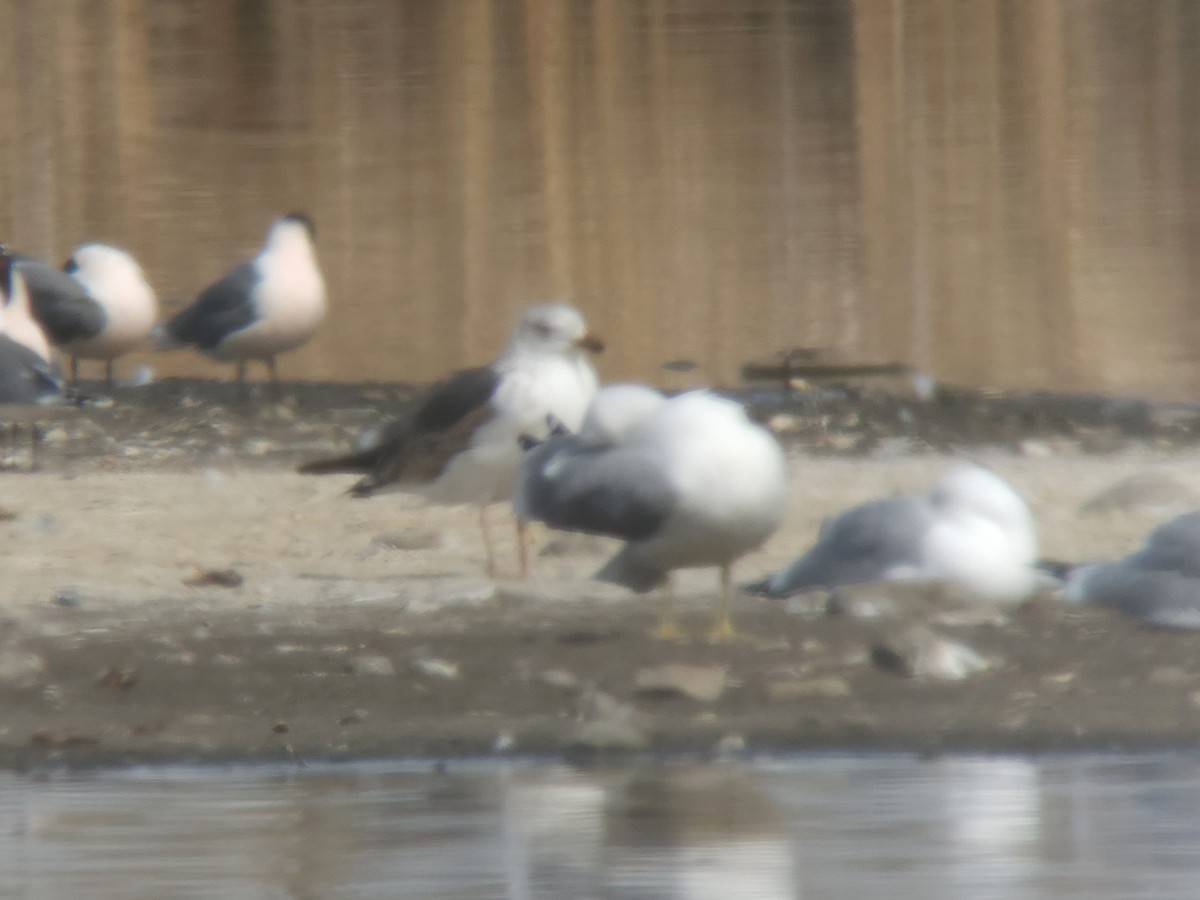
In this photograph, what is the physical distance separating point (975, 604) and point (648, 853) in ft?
8.21

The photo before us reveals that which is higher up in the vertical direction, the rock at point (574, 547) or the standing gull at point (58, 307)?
the standing gull at point (58, 307)

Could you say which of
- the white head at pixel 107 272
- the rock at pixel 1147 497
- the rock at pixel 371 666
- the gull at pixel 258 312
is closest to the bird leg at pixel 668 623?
the rock at pixel 371 666

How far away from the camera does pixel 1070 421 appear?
39.7 feet

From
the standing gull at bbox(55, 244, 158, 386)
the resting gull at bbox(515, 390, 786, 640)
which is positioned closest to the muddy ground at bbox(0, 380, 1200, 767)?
the resting gull at bbox(515, 390, 786, 640)

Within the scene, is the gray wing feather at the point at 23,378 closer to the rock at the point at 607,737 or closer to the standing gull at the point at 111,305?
the standing gull at the point at 111,305

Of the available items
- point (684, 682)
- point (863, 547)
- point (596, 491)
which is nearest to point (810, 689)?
point (684, 682)

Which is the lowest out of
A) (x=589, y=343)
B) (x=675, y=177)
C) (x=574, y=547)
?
(x=675, y=177)

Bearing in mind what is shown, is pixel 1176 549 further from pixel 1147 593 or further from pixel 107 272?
pixel 107 272

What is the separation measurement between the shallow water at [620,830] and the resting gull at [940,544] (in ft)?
4.59

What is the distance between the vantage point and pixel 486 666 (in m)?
7.07

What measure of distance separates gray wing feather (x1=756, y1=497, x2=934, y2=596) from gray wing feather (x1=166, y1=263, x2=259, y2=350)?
6.79 metres

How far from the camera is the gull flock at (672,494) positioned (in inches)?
279

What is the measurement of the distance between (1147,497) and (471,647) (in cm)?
288

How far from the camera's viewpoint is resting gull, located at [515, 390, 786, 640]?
7055mm
